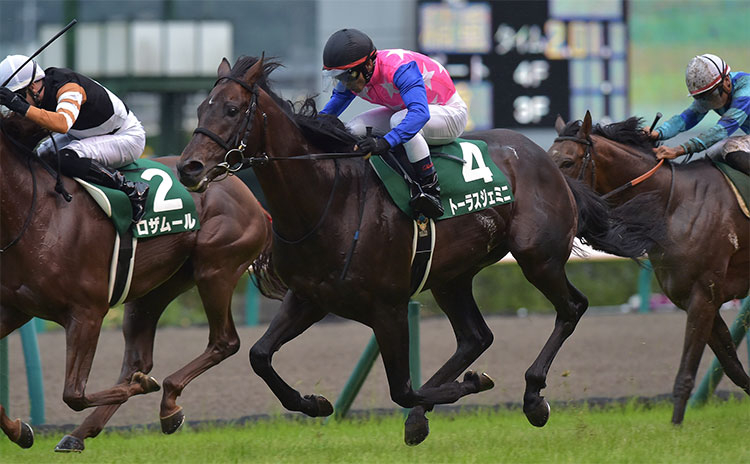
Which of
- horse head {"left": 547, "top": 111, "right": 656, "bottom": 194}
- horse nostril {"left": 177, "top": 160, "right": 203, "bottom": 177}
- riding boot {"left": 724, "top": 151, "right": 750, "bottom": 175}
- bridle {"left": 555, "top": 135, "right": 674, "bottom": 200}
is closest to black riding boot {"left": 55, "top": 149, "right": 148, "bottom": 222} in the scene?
horse nostril {"left": 177, "top": 160, "right": 203, "bottom": 177}

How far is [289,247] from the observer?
15.4ft

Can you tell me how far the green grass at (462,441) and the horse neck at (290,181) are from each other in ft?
3.42

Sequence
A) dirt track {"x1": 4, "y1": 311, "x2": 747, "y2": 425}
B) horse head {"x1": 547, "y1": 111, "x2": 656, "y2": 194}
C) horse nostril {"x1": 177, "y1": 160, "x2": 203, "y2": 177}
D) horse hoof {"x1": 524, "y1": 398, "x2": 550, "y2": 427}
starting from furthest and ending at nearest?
1. dirt track {"x1": 4, "y1": 311, "x2": 747, "y2": 425}
2. horse head {"x1": 547, "y1": 111, "x2": 656, "y2": 194}
3. horse hoof {"x1": 524, "y1": 398, "x2": 550, "y2": 427}
4. horse nostril {"x1": 177, "y1": 160, "x2": 203, "y2": 177}

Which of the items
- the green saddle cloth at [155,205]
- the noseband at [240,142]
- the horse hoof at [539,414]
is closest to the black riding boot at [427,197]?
the noseband at [240,142]

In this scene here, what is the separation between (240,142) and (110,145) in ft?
3.94

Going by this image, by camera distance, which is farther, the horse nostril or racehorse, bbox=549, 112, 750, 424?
racehorse, bbox=549, 112, 750, 424

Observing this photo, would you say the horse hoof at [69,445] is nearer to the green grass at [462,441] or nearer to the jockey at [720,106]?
the green grass at [462,441]

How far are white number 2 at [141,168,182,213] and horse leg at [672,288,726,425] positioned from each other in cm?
278

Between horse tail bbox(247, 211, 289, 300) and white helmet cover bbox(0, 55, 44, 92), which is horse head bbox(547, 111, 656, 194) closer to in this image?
horse tail bbox(247, 211, 289, 300)

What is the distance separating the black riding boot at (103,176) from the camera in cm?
506

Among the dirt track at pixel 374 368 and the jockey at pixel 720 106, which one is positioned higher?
the jockey at pixel 720 106

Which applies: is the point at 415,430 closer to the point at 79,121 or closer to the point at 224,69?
the point at 224,69

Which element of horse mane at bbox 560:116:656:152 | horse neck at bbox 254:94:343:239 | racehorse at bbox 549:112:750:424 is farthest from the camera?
horse mane at bbox 560:116:656:152

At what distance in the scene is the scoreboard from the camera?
33.7 feet
